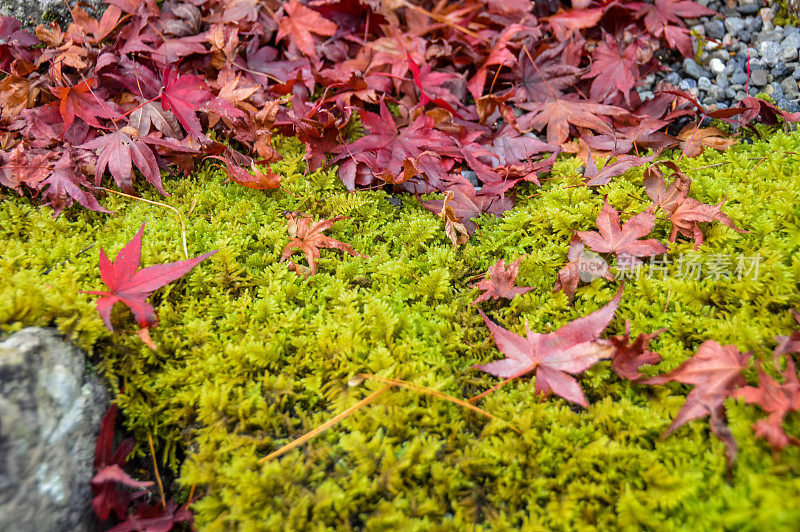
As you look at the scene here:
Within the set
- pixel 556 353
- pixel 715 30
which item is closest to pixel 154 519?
pixel 556 353

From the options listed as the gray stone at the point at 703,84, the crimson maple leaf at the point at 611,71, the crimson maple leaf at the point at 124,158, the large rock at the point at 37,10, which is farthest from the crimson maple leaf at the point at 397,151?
the large rock at the point at 37,10

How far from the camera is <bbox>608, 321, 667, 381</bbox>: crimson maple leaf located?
56.2 inches

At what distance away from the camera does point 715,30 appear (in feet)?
8.75

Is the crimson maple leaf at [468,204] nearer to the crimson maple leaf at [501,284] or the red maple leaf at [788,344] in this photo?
the crimson maple leaf at [501,284]

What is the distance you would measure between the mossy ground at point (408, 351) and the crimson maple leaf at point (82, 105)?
1.31 ft

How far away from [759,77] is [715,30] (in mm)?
426

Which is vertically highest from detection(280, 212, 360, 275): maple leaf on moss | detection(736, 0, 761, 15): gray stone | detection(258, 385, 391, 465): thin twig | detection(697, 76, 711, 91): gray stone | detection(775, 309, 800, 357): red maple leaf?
detection(736, 0, 761, 15): gray stone

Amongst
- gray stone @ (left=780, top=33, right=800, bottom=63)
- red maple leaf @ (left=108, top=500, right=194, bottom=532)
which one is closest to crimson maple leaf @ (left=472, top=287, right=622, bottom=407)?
red maple leaf @ (left=108, top=500, right=194, bottom=532)

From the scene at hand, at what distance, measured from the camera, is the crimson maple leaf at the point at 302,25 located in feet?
7.83

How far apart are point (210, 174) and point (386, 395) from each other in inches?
56.3

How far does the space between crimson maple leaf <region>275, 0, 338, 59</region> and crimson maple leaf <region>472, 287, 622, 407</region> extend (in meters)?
1.86

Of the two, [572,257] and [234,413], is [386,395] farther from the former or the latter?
[572,257]

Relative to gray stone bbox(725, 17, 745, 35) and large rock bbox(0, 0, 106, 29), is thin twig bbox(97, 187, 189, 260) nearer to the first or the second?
large rock bbox(0, 0, 106, 29)

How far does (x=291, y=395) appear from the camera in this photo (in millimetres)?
1487
